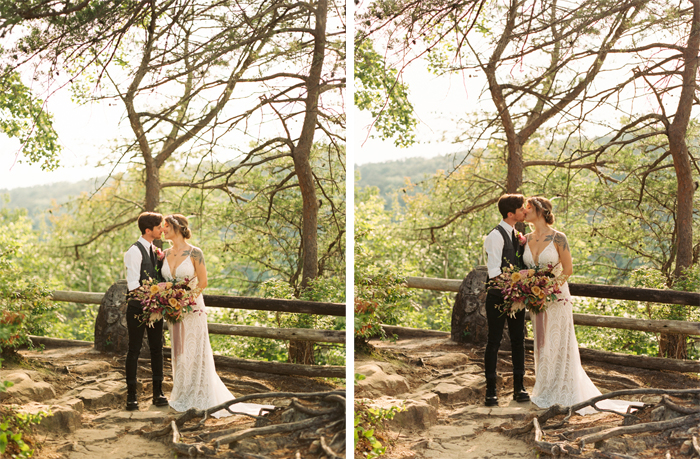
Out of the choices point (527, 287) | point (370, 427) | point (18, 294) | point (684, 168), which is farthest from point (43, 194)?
point (684, 168)

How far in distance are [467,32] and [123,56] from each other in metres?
2.25

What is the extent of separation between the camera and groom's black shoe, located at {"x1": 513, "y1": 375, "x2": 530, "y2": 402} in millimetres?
3355

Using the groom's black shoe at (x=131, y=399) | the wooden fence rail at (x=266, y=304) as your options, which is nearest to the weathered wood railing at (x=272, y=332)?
the wooden fence rail at (x=266, y=304)

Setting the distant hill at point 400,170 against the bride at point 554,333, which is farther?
the distant hill at point 400,170

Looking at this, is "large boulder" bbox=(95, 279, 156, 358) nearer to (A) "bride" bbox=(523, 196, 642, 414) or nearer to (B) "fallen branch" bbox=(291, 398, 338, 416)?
(B) "fallen branch" bbox=(291, 398, 338, 416)

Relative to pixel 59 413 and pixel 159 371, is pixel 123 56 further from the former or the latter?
pixel 59 413

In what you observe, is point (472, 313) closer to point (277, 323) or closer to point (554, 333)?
point (554, 333)

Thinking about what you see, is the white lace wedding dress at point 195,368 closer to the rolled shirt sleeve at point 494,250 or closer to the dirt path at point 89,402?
the dirt path at point 89,402

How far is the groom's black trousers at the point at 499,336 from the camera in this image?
11.4 ft

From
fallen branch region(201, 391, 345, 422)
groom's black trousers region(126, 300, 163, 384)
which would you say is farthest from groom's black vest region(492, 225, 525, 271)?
groom's black trousers region(126, 300, 163, 384)

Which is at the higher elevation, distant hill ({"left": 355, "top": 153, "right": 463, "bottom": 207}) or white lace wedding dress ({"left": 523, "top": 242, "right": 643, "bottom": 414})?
distant hill ({"left": 355, "top": 153, "right": 463, "bottom": 207})

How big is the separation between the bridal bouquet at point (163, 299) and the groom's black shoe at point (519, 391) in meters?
2.17

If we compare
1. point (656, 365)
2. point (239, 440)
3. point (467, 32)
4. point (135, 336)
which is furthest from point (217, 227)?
point (656, 365)

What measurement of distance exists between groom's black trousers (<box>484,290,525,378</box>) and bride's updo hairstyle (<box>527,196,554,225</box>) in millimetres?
596
